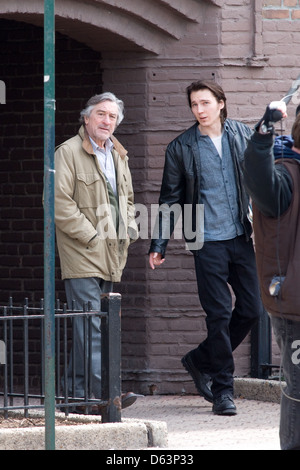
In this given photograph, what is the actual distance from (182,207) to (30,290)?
2.36 m

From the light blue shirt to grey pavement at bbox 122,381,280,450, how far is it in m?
1.64

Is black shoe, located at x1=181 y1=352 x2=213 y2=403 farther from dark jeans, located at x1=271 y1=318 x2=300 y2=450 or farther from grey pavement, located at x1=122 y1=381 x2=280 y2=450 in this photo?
dark jeans, located at x1=271 y1=318 x2=300 y2=450

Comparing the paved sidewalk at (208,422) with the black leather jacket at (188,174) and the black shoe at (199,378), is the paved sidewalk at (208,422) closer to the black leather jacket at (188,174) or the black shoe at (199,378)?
the black shoe at (199,378)

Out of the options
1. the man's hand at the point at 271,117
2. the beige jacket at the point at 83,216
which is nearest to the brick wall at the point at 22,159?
the beige jacket at the point at 83,216

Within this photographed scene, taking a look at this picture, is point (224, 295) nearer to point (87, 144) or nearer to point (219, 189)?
point (219, 189)

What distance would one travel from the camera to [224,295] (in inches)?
302

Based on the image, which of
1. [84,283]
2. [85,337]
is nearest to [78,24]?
[84,283]

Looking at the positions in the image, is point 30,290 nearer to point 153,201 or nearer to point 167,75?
point 153,201

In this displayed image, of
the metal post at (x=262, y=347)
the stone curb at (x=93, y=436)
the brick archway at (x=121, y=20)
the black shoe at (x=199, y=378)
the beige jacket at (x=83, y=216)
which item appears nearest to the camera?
the stone curb at (x=93, y=436)

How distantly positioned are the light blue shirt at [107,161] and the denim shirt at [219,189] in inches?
24.2

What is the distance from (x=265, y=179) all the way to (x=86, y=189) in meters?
2.74

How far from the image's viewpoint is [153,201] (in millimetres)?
8781

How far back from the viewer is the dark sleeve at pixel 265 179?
16.2ft

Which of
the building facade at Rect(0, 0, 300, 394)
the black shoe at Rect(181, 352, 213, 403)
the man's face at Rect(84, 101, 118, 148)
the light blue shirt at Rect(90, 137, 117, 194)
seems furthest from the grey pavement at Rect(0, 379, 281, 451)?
the man's face at Rect(84, 101, 118, 148)
